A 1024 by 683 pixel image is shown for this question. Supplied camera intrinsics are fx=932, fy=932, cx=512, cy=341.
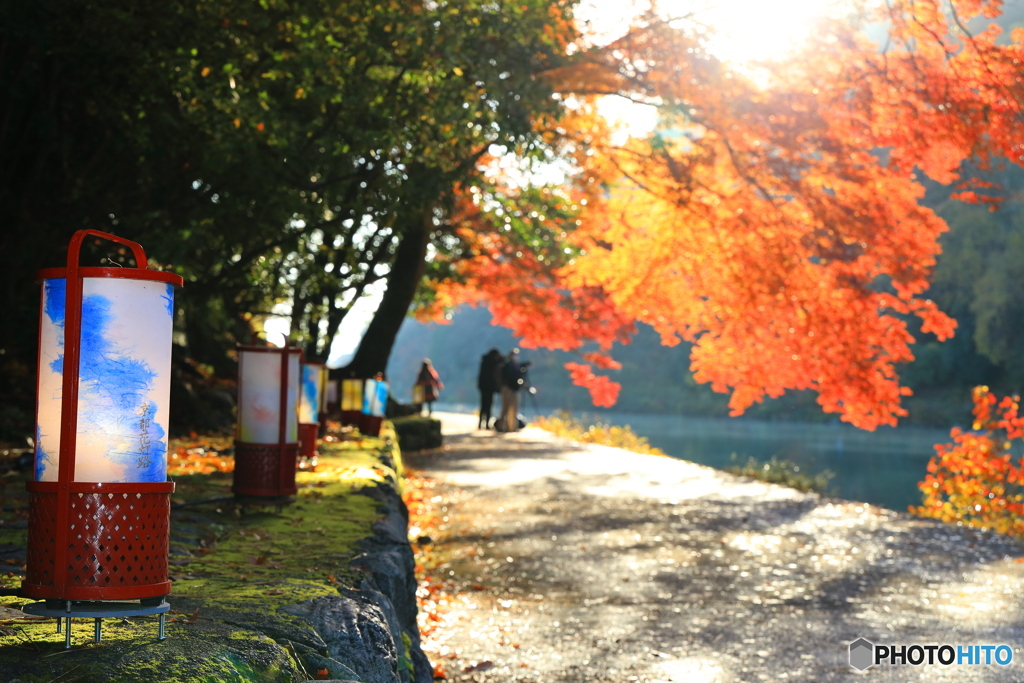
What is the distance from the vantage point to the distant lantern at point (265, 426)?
5.52m

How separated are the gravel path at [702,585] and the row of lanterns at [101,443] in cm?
254

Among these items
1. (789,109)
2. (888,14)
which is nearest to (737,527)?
(789,109)

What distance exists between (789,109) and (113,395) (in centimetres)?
905

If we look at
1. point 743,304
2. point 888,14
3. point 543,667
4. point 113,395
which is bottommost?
point 543,667

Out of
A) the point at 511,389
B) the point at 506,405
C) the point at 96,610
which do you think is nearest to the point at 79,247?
the point at 96,610

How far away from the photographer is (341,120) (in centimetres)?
762

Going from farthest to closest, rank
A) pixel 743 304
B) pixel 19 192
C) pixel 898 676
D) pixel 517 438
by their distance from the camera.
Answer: pixel 517 438 < pixel 743 304 < pixel 19 192 < pixel 898 676

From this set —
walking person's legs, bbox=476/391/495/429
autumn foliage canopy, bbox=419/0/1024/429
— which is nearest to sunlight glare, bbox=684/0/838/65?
autumn foliage canopy, bbox=419/0/1024/429

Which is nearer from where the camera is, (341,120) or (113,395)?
(113,395)

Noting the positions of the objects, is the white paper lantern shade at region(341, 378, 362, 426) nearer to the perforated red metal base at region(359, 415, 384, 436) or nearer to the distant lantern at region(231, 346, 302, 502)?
the perforated red metal base at region(359, 415, 384, 436)

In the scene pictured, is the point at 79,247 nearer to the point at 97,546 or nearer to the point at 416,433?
the point at 97,546

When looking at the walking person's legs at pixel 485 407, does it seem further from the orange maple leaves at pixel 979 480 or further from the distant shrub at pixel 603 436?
the orange maple leaves at pixel 979 480

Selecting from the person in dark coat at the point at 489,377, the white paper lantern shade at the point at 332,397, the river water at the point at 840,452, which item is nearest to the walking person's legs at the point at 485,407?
the person in dark coat at the point at 489,377

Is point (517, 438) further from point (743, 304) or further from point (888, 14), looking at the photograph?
point (888, 14)
